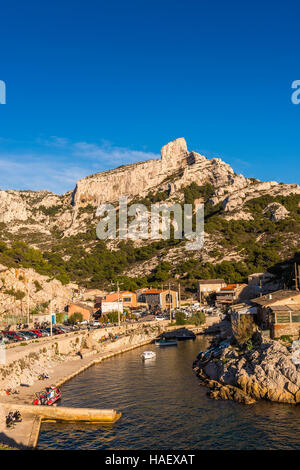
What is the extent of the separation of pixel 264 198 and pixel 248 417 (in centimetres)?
13199

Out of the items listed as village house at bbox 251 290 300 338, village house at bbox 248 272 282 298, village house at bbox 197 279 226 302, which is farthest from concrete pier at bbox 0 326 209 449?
village house at bbox 197 279 226 302

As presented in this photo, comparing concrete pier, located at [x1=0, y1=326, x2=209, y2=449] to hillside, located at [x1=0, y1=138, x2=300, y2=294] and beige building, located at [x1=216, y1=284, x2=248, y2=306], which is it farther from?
beige building, located at [x1=216, y1=284, x2=248, y2=306]

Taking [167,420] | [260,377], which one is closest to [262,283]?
[260,377]

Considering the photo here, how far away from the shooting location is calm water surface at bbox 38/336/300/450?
23.2 meters

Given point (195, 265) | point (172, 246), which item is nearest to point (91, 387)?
point (195, 265)

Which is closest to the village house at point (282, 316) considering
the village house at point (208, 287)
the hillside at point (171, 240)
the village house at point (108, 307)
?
the hillside at point (171, 240)

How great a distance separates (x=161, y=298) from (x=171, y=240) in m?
46.9

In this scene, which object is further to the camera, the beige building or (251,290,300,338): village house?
the beige building

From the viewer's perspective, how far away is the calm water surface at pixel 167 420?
76.1ft

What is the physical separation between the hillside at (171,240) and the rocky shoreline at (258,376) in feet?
167

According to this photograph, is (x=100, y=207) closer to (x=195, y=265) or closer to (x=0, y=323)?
(x=195, y=265)

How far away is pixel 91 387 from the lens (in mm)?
37062

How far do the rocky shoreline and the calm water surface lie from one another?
91 cm

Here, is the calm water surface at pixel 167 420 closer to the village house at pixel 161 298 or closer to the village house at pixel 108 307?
the village house at pixel 108 307
